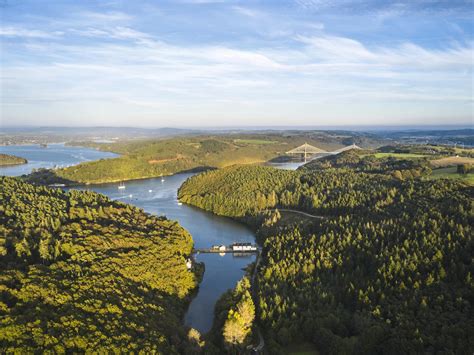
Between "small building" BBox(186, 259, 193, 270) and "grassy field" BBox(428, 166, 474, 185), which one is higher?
"grassy field" BBox(428, 166, 474, 185)

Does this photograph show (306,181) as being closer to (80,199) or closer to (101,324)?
(80,199)

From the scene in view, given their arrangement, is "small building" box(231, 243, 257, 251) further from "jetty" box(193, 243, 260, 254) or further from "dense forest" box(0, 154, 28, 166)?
"dense forest" box(0, 154, 28, 166)

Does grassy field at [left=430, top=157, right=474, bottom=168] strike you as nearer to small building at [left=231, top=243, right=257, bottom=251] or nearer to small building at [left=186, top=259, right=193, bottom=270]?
small building at [left=231, top=243, right=257, bottom=251]

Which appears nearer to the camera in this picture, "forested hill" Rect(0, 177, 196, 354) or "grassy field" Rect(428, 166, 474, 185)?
"forested hill" Rect(0, 177, 196, 354)

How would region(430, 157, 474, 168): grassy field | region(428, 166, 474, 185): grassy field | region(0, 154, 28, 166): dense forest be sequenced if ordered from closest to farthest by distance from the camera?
region(428, 166, 474, 185): grassy field
region(430, 157, 474, 168): grassy field
region(0, 154, 28, 166): dense forest

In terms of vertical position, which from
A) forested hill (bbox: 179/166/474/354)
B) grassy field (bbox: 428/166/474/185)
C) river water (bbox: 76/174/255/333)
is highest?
grassy field (bbox: 428/166/474/185)


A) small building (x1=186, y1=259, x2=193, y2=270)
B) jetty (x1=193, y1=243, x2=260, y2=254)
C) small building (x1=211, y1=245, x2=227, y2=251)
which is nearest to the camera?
small building (x1=186, y1=259, x2=193, y2=270)

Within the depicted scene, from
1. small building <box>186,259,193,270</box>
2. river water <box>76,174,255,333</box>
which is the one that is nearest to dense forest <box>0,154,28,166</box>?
river water <box>76,174,255,333</box>
